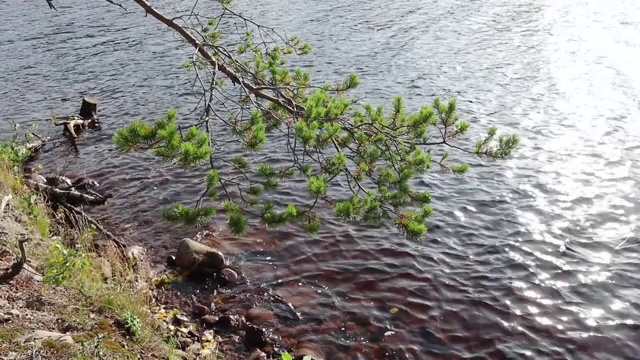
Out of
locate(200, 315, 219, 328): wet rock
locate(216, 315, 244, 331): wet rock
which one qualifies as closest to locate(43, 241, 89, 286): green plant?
locate(200, 315, 219, 328): wet rock

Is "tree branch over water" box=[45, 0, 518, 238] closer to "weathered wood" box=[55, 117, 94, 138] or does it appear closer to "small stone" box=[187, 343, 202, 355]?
"small stone" box=[187, 343, 202, 355]

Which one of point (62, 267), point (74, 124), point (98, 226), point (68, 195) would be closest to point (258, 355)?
point (62, 267)

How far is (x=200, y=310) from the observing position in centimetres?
839

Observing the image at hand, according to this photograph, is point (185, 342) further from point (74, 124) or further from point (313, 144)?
point (74, 124)

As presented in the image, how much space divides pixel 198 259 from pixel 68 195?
353cm

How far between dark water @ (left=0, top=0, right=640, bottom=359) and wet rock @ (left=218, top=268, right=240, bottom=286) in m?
0.29

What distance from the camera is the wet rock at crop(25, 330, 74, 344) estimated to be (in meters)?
5.62

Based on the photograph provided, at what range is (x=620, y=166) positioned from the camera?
1182 cm

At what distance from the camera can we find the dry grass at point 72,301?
5598 millimetres

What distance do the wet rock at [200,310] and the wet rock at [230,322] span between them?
1.05ft

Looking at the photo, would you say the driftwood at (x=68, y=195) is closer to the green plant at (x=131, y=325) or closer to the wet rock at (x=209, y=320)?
the wet rock at (x=209, y=320)

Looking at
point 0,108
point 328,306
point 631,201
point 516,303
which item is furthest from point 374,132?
point 0,108

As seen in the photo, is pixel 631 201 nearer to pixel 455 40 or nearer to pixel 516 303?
pixel 516 303

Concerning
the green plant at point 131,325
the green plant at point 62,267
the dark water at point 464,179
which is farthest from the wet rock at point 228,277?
the green plant at point 62,267
